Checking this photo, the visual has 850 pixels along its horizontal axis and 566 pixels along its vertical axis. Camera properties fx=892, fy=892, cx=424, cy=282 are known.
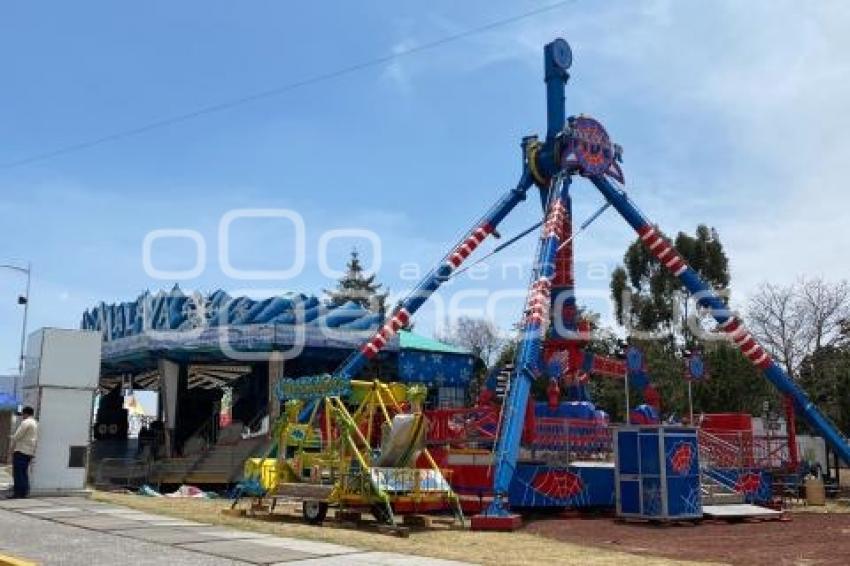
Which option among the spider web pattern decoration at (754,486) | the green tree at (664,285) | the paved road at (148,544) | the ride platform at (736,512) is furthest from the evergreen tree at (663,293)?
the paved road at (148,544)

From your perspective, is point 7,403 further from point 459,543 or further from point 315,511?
point 459,543

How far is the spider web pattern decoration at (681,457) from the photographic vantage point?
18.7 m

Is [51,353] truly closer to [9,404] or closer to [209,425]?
[209,425]

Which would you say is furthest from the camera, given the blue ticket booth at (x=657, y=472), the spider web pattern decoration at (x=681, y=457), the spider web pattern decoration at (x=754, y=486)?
the spider web pattern decoration at (x=754, y=486)

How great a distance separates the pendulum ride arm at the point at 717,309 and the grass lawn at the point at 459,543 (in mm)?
15177

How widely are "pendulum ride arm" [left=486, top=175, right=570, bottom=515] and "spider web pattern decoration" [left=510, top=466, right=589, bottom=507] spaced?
1.17 meters

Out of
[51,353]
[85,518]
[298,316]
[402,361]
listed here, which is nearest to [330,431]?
[85,518]

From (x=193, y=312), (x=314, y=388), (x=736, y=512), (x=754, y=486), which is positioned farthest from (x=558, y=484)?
(x=193, y=312)

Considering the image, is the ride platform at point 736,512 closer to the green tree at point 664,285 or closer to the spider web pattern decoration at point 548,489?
the spider web pattern decoration at point 548,489

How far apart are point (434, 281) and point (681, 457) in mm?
11767

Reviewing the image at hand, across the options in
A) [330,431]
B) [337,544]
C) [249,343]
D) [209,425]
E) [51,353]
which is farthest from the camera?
[209,425]

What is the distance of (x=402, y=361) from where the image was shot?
121ft

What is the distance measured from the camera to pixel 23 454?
17547 millimetres

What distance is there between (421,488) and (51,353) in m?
8.62
